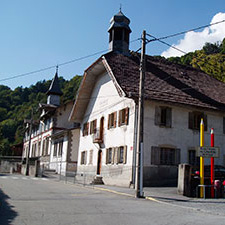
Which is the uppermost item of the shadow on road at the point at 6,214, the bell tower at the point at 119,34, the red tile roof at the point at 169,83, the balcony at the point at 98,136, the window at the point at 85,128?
the bell tower at the point at 119,34

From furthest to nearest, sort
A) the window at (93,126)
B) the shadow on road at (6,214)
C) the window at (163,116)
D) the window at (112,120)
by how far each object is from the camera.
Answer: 1. the window at (93,126)
2. the window at (112,120)
3. the window at (163,116)
4. the shadow on road at (6,214)

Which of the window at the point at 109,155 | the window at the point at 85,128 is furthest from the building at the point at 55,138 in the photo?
the window at the point at 109,155

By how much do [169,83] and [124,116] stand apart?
475 cm

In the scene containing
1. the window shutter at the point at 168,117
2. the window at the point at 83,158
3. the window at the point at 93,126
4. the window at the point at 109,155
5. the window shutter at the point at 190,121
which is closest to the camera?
the window shutter at the point at 168,117

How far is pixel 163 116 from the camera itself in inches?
843

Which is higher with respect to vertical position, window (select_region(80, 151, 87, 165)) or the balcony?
the balcony

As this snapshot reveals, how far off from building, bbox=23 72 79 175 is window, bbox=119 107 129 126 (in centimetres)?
804

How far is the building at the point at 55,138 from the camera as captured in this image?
3362 centimetres

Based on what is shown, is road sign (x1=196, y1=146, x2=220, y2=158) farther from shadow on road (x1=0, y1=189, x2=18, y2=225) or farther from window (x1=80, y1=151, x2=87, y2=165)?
window (x1=80, y1=151, x2=87, y2=165)

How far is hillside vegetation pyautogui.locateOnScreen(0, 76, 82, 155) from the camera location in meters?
92.2

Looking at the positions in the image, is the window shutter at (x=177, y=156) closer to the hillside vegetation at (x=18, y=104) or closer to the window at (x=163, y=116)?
the window at (x=163, y=116)

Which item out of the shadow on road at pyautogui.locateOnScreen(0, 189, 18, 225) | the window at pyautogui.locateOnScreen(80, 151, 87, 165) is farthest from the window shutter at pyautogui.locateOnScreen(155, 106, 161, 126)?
the shadow on road at pyautogui.locateOnScreen(0, 189, 18, 225)

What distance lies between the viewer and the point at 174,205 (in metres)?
11.4

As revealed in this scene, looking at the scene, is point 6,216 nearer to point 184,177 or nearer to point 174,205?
point 174,205
